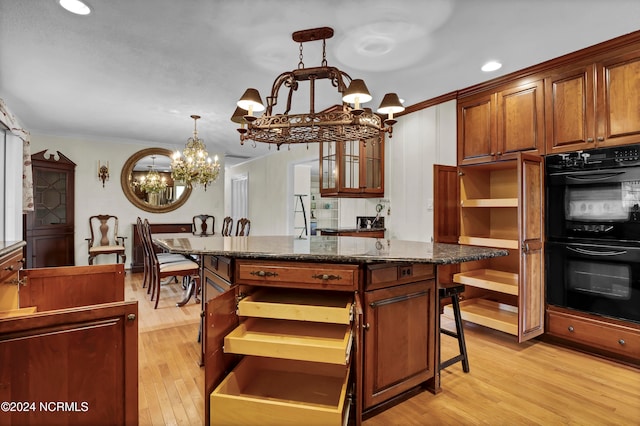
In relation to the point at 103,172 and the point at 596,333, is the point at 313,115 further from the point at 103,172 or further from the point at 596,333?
the point at 103,172

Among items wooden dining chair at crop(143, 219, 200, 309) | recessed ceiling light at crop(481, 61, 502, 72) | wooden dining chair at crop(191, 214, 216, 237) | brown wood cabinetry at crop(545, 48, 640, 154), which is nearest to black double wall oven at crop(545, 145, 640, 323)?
brown wood cabinetry at crop(545, 48, 640, 154)

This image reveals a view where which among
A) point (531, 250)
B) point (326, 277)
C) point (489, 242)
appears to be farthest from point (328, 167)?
point (326, 277)

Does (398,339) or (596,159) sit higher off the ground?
(596,159)

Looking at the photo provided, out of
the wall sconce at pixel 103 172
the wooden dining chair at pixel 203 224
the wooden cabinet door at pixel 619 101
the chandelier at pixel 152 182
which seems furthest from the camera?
the wooden dining chair at pixel 203 224

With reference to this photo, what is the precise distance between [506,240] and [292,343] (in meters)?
2.31

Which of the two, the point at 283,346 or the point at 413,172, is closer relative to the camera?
the point at 283,346

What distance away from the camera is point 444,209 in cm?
330

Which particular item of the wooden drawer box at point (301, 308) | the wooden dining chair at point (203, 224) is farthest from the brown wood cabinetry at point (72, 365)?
the wooden dining chair at point (203, 224)

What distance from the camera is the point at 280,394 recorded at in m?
1.84

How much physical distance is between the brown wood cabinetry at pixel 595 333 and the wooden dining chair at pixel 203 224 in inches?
211

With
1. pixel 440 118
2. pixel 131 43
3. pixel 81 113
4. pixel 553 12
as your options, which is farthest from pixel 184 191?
pixel 553 12

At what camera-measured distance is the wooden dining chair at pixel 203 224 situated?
6.55 m

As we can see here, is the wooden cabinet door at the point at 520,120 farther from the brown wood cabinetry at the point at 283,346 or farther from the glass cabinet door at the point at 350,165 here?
the brown wood cabinetry at the point at 283,346

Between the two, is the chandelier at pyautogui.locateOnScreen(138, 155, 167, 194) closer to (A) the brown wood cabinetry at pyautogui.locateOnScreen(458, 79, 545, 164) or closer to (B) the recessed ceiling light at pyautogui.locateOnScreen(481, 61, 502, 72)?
(A) the brown wood cabinetry at pyautogui.locateOnScreen(458, 79, 545, 164)
